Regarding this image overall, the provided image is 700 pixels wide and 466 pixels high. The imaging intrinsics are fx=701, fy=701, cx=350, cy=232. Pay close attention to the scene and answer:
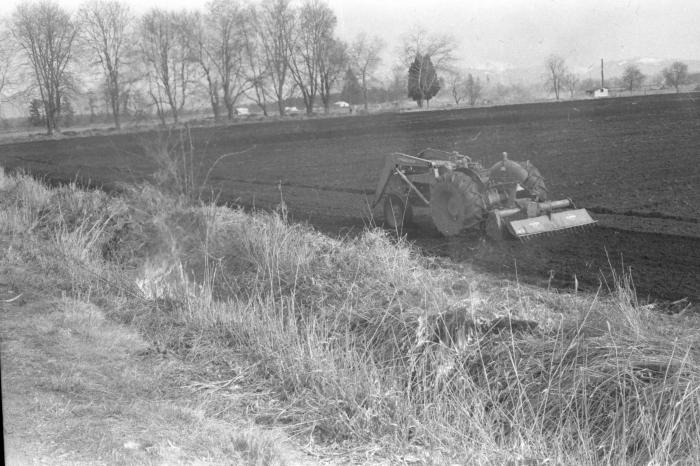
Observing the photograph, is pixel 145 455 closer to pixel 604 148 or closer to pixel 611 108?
pixel 604 148

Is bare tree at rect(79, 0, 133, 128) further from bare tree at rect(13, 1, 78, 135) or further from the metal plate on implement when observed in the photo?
the metal plate on implement

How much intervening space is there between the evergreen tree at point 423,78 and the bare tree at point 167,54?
16.5ft

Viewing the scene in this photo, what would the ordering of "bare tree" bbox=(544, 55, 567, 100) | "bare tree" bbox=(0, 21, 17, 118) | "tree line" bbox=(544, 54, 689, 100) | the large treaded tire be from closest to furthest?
the large treaded tire → "bare tree" bbox=(544, 55, 567, 100) → "tree line" bbox=(544, 54, 689, 100) → "bare tree" bbox=(0, 21, 17, 118)

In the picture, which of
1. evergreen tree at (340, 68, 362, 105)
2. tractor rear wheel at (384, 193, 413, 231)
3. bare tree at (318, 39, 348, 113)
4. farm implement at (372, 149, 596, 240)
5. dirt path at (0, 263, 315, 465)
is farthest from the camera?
evergreen tree at (340, 68, 362, 105)

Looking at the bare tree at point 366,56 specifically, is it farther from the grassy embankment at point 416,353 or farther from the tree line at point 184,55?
the grassy embankment at point 416,353

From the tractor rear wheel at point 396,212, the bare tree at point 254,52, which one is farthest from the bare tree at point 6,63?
the tractor rear wheel at point 396,212

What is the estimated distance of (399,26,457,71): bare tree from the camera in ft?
45.8

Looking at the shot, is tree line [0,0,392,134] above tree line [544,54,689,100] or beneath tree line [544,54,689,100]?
above

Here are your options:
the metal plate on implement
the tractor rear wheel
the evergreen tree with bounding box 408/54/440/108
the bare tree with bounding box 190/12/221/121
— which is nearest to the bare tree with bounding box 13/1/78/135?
the bare tree with bounding box 190/12/221/121

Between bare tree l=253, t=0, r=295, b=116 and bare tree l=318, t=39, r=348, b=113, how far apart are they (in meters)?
0.74

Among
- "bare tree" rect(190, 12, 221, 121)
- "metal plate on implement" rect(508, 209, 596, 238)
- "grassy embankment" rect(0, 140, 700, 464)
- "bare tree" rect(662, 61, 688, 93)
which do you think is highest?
"bare tree" rect(190, 12, 221, 121)

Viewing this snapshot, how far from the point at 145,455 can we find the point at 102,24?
15548mm

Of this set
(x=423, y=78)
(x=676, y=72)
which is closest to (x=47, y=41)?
(x=423, y=78)

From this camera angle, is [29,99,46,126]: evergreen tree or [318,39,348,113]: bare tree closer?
[318,39,348,113]: bare tree
